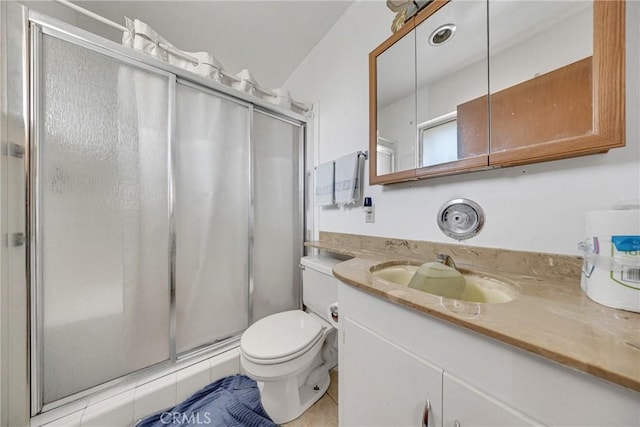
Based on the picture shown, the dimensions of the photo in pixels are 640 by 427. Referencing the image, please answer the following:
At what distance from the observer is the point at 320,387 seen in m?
1.24

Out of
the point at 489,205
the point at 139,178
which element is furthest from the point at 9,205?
the point at 489,205

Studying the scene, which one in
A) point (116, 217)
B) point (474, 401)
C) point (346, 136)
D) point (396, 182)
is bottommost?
point (474, 401)

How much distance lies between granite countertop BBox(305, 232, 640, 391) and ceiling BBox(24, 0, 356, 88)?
1.81m

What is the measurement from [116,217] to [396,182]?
1480 mm

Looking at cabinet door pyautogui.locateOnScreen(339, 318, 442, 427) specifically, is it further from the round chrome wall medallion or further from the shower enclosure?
the shower enclosure

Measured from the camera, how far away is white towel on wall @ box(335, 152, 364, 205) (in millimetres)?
1339

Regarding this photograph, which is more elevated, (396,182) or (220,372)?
(396,182)

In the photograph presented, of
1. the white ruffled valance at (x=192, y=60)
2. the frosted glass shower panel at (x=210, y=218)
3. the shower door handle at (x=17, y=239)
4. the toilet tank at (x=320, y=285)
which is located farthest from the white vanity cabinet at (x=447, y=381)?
the white ruffled valance at (x=192, y=60)

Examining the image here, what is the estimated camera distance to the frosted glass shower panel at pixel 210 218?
1.29m

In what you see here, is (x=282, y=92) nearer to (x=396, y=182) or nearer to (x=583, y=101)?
(x=396, y=182)

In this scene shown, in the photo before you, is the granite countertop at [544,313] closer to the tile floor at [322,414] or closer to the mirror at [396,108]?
the mirror at [396,108]

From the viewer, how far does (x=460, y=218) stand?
2.96ft

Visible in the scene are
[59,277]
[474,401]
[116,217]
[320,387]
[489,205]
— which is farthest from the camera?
[320,387]

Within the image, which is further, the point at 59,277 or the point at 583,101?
the point at 59,277
